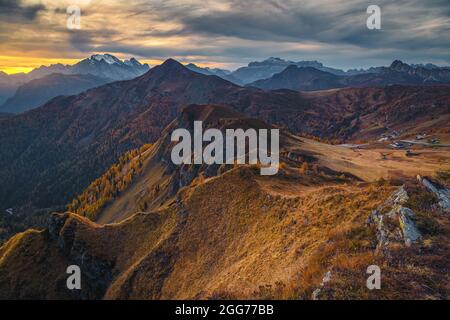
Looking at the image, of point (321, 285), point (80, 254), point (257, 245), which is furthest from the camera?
point (80, 254)

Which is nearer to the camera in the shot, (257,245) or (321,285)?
(321,285)

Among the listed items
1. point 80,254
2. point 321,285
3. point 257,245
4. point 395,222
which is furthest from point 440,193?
point 80,254

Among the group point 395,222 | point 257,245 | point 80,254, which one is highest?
point 395,222

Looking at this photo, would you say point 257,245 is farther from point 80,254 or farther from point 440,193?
point 80,254
